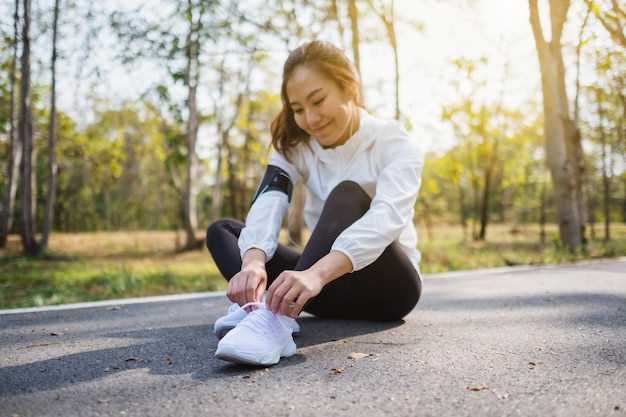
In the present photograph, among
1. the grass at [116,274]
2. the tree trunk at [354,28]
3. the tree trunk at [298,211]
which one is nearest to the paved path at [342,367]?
the grass at [116,274]

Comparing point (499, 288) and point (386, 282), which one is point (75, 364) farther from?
point (499, 288)

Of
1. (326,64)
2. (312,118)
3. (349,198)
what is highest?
(326,64)

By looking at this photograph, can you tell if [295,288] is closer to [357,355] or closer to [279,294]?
[279,294]

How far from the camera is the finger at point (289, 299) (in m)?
1.79

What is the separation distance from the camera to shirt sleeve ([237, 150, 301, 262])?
225 cm

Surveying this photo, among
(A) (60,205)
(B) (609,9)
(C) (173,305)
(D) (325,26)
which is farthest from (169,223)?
(C) (173,305)

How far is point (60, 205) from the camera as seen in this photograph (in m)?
24.8

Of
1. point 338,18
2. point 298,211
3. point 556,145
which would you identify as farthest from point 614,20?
point 298,211

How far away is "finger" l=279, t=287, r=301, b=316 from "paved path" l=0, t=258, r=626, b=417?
0.22 meters

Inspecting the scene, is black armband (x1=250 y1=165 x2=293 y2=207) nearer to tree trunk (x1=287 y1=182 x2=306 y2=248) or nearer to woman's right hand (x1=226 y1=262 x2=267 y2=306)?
woman's right hand (x1=226 y1=262 x2=267 y2=306)

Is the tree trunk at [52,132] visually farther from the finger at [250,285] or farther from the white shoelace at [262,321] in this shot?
the white shoelace at [262,321]

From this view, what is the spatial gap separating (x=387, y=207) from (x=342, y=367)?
0.64 m

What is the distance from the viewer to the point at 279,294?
1.81 m

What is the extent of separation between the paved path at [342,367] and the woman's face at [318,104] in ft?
3.13
